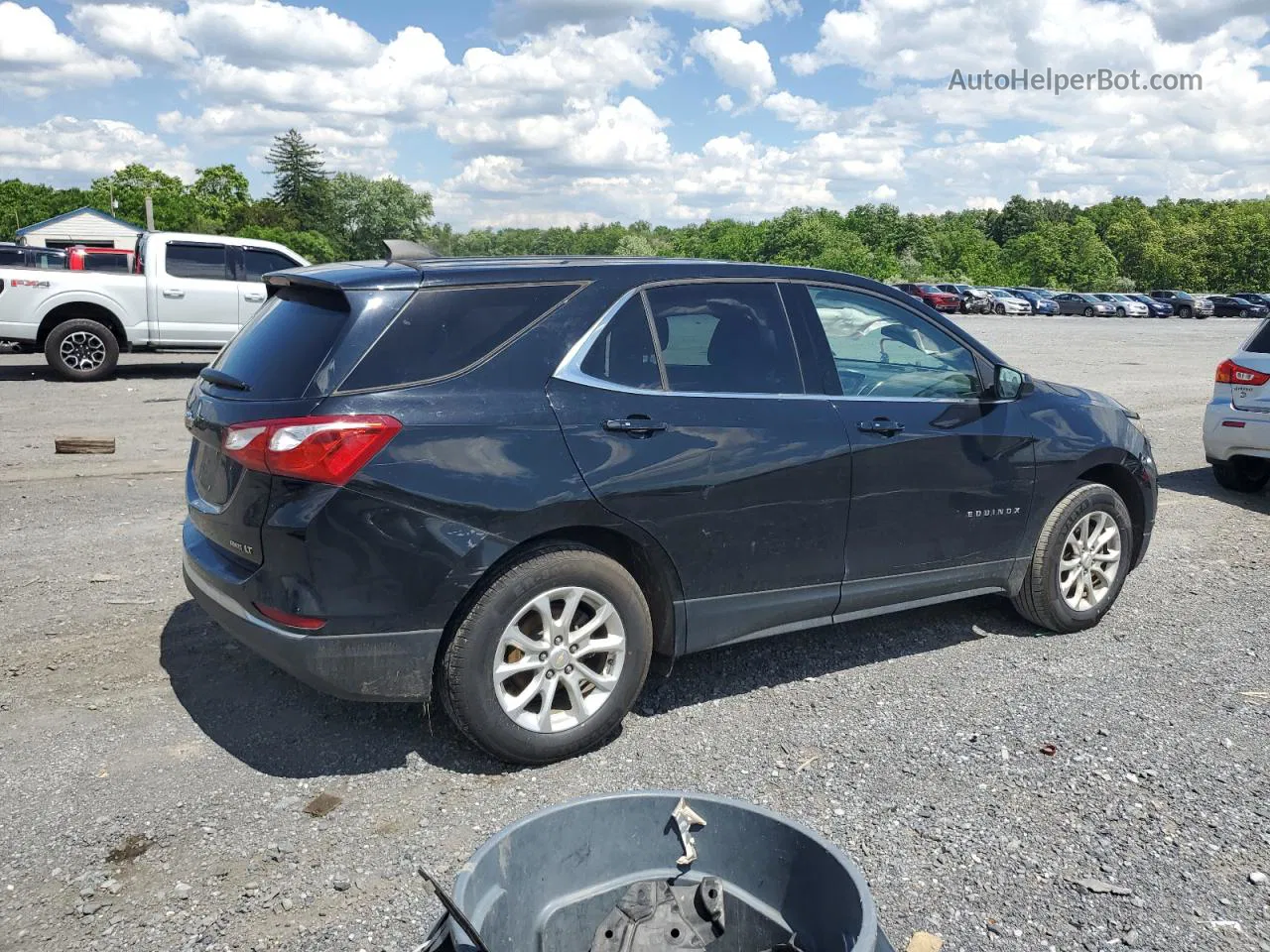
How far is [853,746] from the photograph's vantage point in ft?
14.2

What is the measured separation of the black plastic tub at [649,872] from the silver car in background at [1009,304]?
6247 cm

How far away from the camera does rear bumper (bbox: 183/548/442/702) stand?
3.78m

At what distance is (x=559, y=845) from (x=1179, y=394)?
17.3 meters

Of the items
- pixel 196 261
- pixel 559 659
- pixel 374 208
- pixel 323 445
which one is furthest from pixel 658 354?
pixel 374 208

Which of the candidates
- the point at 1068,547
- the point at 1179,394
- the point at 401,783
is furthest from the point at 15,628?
the point at 1179,394

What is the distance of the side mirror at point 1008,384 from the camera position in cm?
529

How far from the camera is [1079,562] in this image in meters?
5.65

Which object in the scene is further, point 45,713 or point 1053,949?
point 45,713

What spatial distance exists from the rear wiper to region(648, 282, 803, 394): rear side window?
1576 mm

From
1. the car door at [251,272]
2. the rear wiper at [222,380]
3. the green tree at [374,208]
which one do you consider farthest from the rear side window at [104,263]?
the green tree at [374,208]

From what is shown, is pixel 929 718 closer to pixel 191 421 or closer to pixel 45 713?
pixel 191 421

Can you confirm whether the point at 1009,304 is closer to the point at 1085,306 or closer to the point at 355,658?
the point at 1085,306

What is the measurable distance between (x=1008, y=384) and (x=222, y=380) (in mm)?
3477

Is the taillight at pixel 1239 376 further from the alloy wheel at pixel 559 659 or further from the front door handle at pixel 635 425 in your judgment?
the alloy wheel at pixel 559 659
